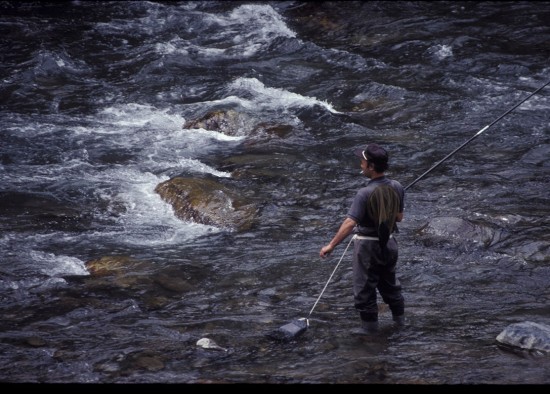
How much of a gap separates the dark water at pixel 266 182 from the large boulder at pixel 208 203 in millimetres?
161

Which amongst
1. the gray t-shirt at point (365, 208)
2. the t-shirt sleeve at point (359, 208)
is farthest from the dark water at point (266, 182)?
the t-shirt sleeve at point (359, 208)

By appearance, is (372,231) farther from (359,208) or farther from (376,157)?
(376,157)

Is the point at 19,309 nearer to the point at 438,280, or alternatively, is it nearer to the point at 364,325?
the point at 364,325

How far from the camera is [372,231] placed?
6.10m

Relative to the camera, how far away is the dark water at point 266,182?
626 centimetres

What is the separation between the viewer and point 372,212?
598 centimetres

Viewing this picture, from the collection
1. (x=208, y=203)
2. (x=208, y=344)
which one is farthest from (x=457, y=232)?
(x=208, y=344)

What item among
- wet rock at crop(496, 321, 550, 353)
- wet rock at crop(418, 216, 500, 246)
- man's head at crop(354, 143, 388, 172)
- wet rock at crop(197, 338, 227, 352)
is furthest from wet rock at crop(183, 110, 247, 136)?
wet rock at crop(496, 321, 550, 353)

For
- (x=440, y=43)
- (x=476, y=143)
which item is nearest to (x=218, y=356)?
(x=476, y=143)

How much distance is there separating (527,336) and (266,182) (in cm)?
516

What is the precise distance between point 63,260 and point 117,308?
4.69 ft

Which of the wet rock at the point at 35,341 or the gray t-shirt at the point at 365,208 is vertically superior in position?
the gray t-shirt at the point at 365,208

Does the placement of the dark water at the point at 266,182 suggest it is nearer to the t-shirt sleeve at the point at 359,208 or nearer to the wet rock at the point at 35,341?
the wet rock at the point at 35,341

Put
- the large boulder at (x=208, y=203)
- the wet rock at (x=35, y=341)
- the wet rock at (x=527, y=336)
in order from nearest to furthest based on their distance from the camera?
the wet rock at (x=527, y=336) → the wet rock at (x=35, y=341) → the large boulder at (x=208, y=203)
